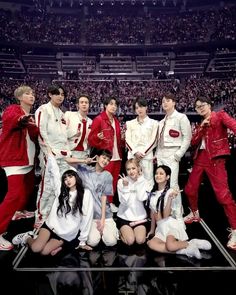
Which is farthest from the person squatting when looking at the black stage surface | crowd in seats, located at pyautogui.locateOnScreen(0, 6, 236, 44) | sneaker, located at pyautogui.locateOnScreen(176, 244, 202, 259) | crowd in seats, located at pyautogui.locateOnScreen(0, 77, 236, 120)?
crowd in seats, located at pyautogui.locateOnScreen(0, 6, 236, 44)

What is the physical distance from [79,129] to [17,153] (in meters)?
1.04

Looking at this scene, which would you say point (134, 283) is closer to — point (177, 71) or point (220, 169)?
point (220, 169)

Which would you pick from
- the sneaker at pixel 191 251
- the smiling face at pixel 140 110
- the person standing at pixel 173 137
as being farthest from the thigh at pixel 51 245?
the smiling face at pixel 140 110

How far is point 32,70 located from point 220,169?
2528cm

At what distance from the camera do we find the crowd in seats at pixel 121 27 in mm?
27547

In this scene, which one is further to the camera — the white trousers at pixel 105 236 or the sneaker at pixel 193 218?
the sneaker at pixel 193 218

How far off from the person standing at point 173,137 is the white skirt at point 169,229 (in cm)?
83

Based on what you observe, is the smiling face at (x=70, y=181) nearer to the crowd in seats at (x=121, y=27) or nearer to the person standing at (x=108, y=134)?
the person standing at (x=108, y=134)

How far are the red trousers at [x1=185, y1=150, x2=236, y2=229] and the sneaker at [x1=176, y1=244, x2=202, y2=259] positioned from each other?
645 mm

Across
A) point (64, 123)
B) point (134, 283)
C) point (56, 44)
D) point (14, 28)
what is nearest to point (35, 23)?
point (14, 28)

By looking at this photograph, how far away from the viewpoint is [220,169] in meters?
3.74

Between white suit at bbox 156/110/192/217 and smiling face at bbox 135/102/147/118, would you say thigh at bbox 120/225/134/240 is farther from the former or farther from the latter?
smiling face at bbox 135/102/147/118

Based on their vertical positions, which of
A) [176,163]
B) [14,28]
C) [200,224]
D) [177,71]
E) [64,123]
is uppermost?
[14,28]

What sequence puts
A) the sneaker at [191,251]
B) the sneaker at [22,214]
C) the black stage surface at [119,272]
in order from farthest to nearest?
the sneaker at [22,214]
the sneaker at [191,251]
the black stage surface at [119,272]
